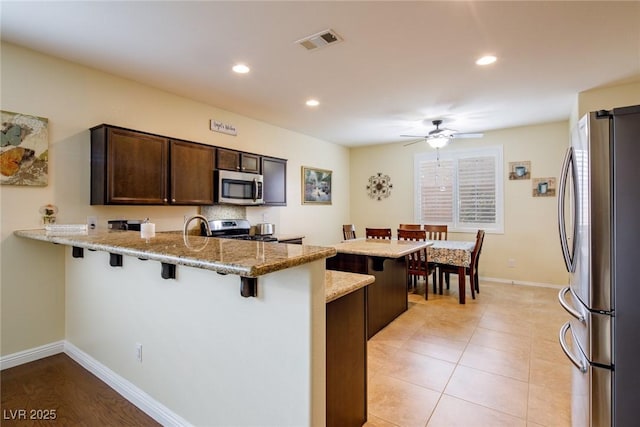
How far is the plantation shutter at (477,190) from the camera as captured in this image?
5.52m

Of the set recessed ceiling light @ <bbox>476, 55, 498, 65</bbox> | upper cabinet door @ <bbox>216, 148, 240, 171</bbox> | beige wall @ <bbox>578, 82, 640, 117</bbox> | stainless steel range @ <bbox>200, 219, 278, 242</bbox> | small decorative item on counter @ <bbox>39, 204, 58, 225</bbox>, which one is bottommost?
stainless steel range @ <bbox>200, 219, 278, 242</bbox>

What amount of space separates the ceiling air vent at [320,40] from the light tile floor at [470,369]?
2.64 metres

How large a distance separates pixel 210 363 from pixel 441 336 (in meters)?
2.36

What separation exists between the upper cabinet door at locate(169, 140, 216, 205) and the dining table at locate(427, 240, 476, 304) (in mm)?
3008

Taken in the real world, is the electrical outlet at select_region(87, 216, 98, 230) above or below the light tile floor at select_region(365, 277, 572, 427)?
above

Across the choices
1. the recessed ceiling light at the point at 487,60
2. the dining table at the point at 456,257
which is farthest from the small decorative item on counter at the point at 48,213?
the dining table at the point at 456,257

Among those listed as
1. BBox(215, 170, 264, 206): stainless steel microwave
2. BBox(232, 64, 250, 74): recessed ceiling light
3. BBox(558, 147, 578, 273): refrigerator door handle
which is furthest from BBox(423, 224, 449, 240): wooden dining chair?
BBox(232, 64, 250, 74): recessed ceiling light

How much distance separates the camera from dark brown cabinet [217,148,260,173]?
3899 mm

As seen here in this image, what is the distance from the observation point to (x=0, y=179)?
2.48 m

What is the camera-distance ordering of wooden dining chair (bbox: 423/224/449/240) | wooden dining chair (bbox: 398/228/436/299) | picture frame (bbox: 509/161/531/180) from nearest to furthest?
wooden dining chair (bbox: 398/228/436/299) → picture frame (bbox: 509/161/531/180) → wooden dining chair (bbox: 423/224/449/240)

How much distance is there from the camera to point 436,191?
603cm

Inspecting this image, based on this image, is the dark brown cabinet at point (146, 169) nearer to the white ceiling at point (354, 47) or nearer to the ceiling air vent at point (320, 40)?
the white ceiling at point (354, 47)

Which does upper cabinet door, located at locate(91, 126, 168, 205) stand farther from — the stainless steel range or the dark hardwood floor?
the dark hardwood floor

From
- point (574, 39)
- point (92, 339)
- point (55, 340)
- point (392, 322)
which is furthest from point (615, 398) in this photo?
point (55, 340)
